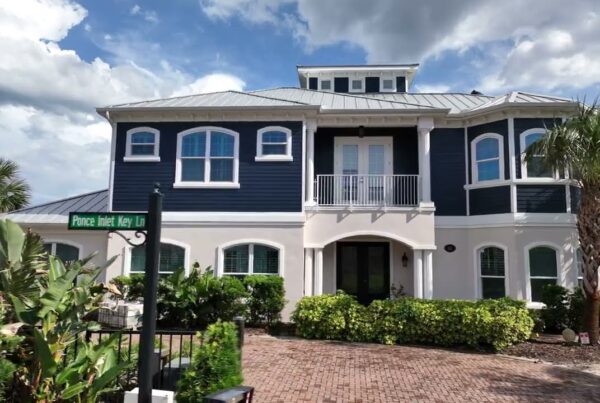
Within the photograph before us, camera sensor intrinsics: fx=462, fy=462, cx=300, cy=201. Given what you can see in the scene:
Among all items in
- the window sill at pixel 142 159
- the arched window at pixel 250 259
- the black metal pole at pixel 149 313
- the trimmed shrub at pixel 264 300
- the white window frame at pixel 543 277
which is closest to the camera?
the black metal pole at pixel 149 313

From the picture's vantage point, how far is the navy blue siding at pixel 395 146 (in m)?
15.3

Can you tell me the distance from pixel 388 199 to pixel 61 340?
11134 millimetres

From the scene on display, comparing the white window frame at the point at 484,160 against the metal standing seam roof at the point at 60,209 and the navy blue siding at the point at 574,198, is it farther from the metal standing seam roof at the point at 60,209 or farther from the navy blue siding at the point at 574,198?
the metal standing seam roof at the point at 60,209

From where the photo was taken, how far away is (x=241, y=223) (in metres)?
13.8

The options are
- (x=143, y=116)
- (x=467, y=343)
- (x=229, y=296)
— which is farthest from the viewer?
(x=143, y=116)

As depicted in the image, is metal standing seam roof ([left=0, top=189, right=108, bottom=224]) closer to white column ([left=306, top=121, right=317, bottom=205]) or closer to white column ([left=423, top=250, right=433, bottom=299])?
white column ([left=306, top=121, right=317, bottom=205])

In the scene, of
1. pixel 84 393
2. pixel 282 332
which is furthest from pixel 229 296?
pixel 84 393

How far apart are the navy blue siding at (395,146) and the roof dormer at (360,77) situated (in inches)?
226

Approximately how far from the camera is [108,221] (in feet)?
15.0

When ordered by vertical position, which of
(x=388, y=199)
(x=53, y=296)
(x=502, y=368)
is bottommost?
(x=502, y=368)

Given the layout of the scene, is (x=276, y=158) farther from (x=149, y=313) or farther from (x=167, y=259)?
(x=149, y=313)

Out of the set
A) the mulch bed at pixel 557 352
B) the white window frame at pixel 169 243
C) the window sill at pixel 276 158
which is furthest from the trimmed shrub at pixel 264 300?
the mulch bed at pixel 557 352

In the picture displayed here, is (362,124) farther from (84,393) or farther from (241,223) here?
(84,393)

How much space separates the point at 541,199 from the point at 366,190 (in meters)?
5.06
